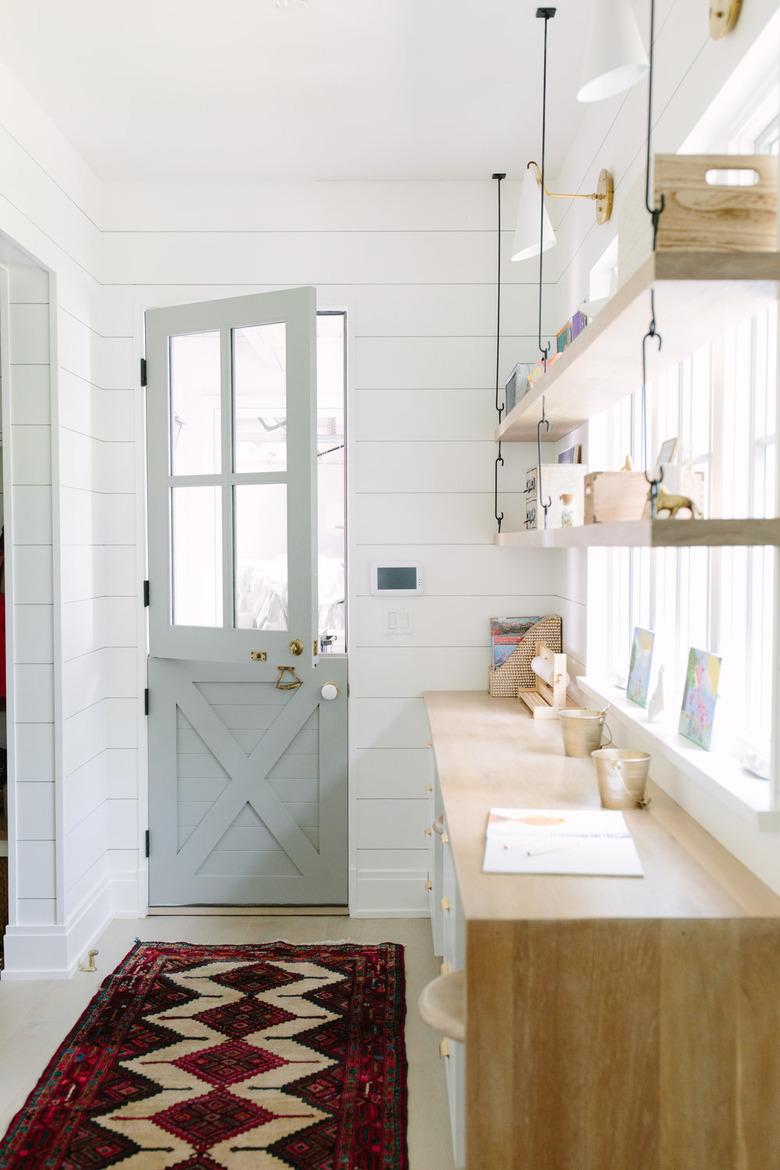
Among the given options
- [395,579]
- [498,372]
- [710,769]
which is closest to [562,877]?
[710,769]

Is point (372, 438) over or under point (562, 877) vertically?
over

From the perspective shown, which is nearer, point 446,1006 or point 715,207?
point 715,207

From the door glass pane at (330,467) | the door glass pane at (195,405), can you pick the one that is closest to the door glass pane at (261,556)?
the door glass pane at (195,405)

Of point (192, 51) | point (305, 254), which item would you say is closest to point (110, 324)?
point (305, 254)

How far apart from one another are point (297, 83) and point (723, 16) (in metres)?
1.50

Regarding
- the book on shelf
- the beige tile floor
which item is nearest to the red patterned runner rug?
the beige tile floor

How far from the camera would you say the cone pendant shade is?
2.58 meters

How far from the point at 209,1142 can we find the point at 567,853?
1.21 meters

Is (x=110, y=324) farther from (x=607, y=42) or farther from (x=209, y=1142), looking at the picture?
(x=209, y=1142)

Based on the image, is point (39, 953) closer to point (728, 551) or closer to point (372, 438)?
point (372, 438)

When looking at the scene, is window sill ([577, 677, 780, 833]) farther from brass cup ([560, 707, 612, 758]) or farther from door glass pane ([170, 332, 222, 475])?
door glass pane ([170, 332, 222, 475])

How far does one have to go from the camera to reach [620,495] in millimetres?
1712

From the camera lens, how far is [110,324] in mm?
3449

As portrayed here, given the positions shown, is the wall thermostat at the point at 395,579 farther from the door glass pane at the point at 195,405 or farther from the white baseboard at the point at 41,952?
the white baseboard at the point at 41,952
